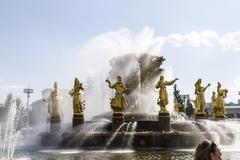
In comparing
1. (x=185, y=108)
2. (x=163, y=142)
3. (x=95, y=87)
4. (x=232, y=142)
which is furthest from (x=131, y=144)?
(x=185, y=108)

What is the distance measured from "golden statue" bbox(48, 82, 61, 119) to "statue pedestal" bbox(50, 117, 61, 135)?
213 millimetres

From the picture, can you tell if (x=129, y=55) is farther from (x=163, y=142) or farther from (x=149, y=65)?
(x=163, y=142)

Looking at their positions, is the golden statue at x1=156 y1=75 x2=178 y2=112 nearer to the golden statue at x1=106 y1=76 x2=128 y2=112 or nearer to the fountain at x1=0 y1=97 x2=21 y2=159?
the golden statue at x1=106 y1=76 x2=128 y2=112

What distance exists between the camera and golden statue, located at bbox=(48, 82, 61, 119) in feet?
93.6

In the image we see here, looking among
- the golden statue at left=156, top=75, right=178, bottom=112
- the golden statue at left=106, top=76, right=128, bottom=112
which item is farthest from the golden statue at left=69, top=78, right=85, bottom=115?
the golden statue at left=156, top=75, right=178, bottom=112

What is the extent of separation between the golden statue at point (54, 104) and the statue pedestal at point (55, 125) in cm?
A: 21

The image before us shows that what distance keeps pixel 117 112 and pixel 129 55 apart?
7.82 m

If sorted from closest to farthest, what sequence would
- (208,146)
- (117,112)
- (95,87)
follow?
(208,146) < (117,112) < (95,87)

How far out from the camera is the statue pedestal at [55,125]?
2783 centimetres

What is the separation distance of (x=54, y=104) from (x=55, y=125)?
1486mm

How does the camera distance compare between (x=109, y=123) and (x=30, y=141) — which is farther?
(x=30, y=141)

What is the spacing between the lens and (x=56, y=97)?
29.1 m

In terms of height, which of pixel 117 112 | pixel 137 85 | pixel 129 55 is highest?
pixel 129 55

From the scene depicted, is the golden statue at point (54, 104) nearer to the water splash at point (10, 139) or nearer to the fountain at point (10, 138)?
the fountain at point (10, 138)
